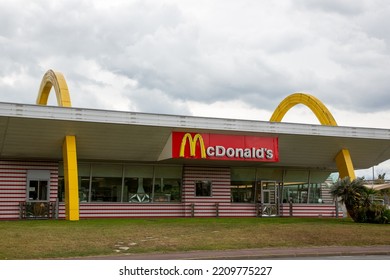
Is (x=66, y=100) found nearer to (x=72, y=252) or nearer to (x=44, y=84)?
(x=44, y=84)

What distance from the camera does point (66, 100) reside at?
30172mm

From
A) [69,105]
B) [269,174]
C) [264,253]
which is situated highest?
[69,105]

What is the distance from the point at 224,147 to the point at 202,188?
4.71 metres

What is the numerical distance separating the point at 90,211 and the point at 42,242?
15.9 m

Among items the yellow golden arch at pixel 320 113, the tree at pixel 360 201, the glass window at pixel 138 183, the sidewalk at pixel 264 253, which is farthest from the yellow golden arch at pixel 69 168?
the yellow golden arch at pixel 320 113

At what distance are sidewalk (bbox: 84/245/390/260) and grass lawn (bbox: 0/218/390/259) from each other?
0.72 m

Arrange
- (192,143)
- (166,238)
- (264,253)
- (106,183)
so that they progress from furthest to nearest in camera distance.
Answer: (106,183) → (192,143) → (166,238) → (264,253)

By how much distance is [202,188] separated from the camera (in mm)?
35500

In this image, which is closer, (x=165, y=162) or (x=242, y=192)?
(x=165, y=162)

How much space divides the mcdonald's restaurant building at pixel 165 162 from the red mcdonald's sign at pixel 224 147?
0.06 metres

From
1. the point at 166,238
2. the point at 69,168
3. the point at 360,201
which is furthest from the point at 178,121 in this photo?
the point at 166,238

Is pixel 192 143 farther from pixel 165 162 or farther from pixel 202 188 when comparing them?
pixel 202 188

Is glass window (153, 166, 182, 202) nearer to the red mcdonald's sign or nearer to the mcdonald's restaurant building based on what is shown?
the mcdonald's restaurant building

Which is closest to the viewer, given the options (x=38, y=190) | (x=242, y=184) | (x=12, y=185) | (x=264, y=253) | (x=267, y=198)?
(x=264, y=253)
